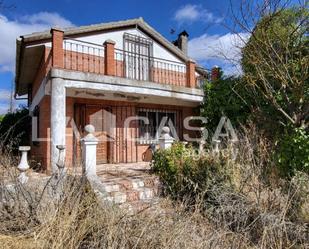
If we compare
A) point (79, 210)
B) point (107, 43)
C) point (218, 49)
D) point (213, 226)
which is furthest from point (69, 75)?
point (213, 226)

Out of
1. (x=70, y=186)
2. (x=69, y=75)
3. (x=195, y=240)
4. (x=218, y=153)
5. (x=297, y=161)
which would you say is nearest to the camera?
(x=195, y=240)

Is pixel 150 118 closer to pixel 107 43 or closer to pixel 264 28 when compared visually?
pixel 107 43

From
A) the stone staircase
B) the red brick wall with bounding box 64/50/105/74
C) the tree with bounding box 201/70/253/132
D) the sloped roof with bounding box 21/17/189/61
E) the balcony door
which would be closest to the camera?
the stone staircase

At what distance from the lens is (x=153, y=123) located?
15.5 metres

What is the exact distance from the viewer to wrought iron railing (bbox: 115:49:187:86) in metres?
14.3

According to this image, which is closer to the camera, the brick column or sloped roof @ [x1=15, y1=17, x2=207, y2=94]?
the brick column

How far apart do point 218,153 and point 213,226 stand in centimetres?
323

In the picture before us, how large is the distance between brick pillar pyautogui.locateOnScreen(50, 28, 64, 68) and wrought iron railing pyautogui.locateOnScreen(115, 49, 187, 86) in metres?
3.77

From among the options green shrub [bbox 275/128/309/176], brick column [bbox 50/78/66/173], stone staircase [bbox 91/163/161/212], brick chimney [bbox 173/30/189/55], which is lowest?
stone staircase [bbox 91/163/161/212]

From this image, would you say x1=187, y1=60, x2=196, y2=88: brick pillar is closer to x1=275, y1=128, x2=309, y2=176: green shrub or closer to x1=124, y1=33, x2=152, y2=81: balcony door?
x1=124, y1=33, x2=152, y2=81: balcony door

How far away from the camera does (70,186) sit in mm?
5383

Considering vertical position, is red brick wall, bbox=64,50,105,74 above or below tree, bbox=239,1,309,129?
above

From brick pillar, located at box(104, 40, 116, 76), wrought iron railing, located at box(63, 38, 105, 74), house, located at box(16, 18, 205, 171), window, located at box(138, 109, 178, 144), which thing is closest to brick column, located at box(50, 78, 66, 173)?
house, located at box(16, 18, 205, 171)

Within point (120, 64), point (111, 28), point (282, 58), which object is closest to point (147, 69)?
point (120, 64)
